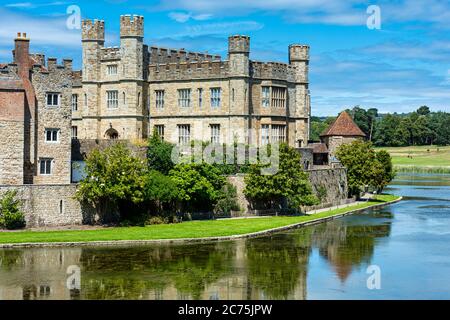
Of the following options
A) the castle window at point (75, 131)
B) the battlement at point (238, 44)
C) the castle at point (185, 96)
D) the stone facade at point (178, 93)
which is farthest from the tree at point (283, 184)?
the castle window at point (75, 131)

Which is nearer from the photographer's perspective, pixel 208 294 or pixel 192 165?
pixel 208 294

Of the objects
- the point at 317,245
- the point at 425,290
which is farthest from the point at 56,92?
the point at 425,290

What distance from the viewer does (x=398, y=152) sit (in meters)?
154

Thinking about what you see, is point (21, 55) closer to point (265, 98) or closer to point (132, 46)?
point (132, 46)

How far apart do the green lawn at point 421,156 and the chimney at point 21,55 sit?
98.7 meters

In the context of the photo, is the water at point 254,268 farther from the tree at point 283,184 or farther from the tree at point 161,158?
the tree at point 161,158

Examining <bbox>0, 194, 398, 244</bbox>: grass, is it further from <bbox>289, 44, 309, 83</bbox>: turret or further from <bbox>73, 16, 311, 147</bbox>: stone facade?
<bbox>289, 44, 309, 83</bbox>: turret

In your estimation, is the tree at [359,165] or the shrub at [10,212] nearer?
the shrub at [10,212]

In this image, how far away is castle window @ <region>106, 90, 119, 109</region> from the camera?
60594 mm

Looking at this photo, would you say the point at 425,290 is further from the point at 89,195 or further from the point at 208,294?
the point at 89,195

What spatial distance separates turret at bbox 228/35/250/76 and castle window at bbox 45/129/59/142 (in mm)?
16058

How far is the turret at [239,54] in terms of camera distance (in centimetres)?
5753

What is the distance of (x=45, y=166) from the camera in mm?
47000

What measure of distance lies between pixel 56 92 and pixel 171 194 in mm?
9365
